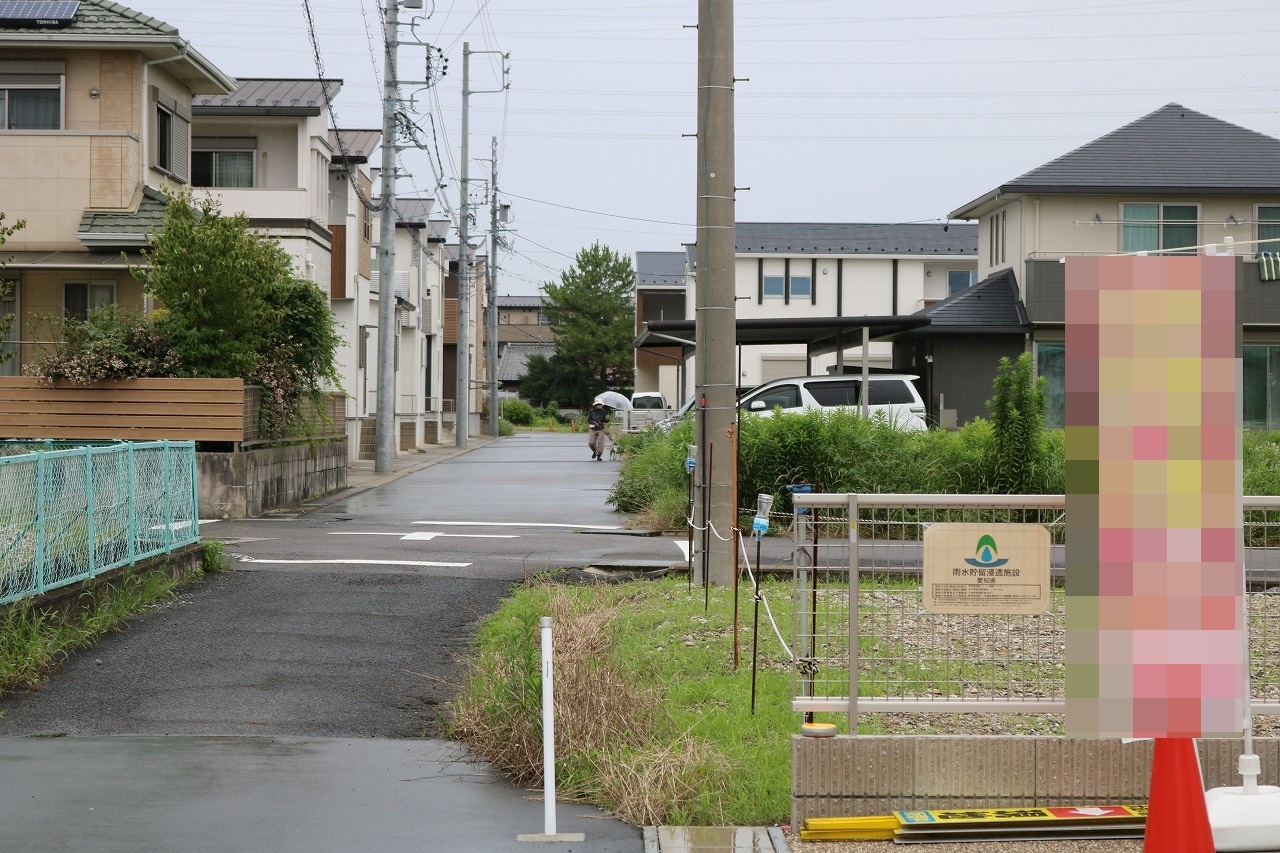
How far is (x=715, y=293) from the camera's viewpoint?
35.5 ft

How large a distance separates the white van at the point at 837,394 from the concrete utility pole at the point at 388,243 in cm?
908

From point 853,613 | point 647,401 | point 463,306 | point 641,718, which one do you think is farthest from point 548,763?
point 647,401

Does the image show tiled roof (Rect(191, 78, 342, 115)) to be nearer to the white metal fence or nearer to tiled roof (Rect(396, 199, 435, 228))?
tiled roof (Rect(396, 199, 435, 228))

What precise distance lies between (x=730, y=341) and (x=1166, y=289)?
23.0 feet

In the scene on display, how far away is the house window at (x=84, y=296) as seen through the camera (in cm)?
2225

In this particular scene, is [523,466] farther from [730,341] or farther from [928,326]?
[730,341]

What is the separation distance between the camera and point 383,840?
5262 mm

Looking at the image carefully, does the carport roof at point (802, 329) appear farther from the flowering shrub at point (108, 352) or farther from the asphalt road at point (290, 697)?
the asphalt road at point (290, 697)

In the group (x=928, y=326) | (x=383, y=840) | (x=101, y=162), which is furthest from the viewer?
(x=928, y=326)

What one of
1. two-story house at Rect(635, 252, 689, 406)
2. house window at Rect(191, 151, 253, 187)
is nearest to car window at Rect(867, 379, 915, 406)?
house window at Rect(191, 151, 253, 187)

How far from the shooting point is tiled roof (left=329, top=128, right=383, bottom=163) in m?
34.3

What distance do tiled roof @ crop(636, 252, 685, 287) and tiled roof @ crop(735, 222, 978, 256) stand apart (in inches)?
674

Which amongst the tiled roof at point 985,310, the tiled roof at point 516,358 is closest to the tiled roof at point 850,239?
the tiled roof at point 985,310

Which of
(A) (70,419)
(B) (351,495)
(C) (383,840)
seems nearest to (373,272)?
(B) (351,495)
